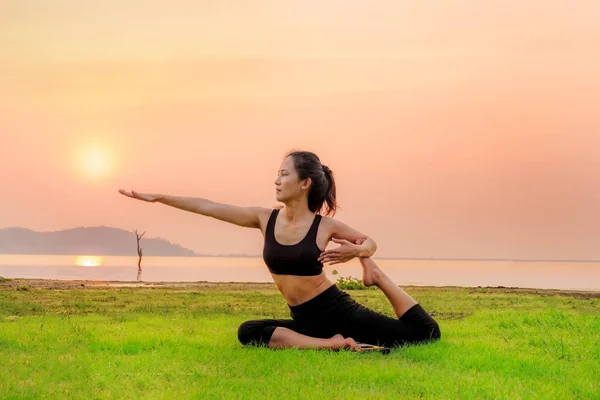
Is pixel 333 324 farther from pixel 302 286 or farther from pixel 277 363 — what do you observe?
pixel 277 363

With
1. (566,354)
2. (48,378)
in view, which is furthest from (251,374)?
(566,354)

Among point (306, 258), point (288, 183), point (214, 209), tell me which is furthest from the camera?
point (214, 209)

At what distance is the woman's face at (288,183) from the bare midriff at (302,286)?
0.86 m

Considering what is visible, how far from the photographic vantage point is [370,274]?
7805 mm

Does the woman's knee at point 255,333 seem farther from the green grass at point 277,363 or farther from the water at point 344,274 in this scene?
the water at point 344,274

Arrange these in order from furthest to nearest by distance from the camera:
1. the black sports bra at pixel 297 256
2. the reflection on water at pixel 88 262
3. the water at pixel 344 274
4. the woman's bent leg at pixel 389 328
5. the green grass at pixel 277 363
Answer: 1. the reflection on water at pixel 88 262
2. the water at pixel 344 274
3. the woman's bent leg at pixel 389 328
4. the black sports bra at pixel 297 256
5. the green grass at pixel 277 363

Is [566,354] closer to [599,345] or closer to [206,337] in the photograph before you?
[599,345]

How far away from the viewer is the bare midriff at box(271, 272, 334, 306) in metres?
7.62

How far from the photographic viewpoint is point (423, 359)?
7.29 metres

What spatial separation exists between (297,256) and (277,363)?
1.21m

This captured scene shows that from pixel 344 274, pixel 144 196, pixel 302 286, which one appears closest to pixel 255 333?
pixel 302 286

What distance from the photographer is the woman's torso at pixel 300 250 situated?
7.53m

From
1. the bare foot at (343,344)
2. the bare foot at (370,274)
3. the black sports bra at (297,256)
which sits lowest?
the bare foot at (343,344)

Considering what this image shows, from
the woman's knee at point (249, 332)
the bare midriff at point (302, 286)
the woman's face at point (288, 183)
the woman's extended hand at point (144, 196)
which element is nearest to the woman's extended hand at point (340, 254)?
the bare midriff at point (302, 286)
